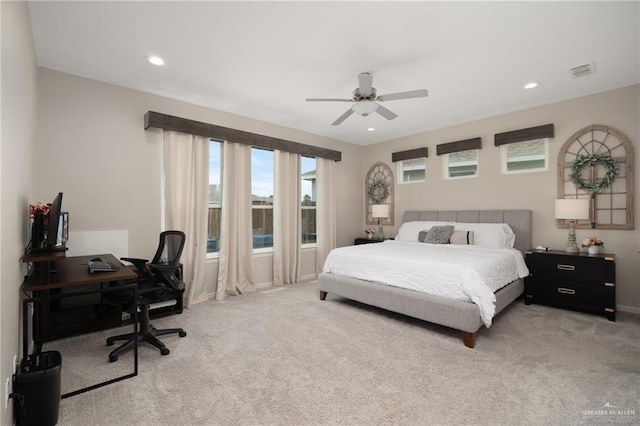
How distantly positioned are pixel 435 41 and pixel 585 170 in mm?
2867

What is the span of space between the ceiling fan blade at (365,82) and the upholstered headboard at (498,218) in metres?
2.83

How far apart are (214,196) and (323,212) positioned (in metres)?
2.08

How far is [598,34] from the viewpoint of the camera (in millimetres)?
2539

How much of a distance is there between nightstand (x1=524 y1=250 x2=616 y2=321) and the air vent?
2021 mm

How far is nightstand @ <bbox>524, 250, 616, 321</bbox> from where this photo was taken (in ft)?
10.9

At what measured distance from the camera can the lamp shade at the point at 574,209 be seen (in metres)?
3.54

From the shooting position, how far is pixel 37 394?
1660 millimetres

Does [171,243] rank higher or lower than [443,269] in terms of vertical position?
higher

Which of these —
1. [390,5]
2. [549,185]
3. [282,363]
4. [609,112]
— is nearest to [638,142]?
[609,112]

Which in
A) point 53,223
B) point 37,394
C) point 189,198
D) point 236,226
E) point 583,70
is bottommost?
point 37,394

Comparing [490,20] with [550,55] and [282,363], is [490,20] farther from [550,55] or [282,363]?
[282,363]

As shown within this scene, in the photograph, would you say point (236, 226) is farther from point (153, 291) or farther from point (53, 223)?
point (53, 223)

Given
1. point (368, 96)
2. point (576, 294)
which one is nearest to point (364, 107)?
point (368, 96)

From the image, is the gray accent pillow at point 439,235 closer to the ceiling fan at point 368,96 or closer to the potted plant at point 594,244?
the potted plant at point 594,244
